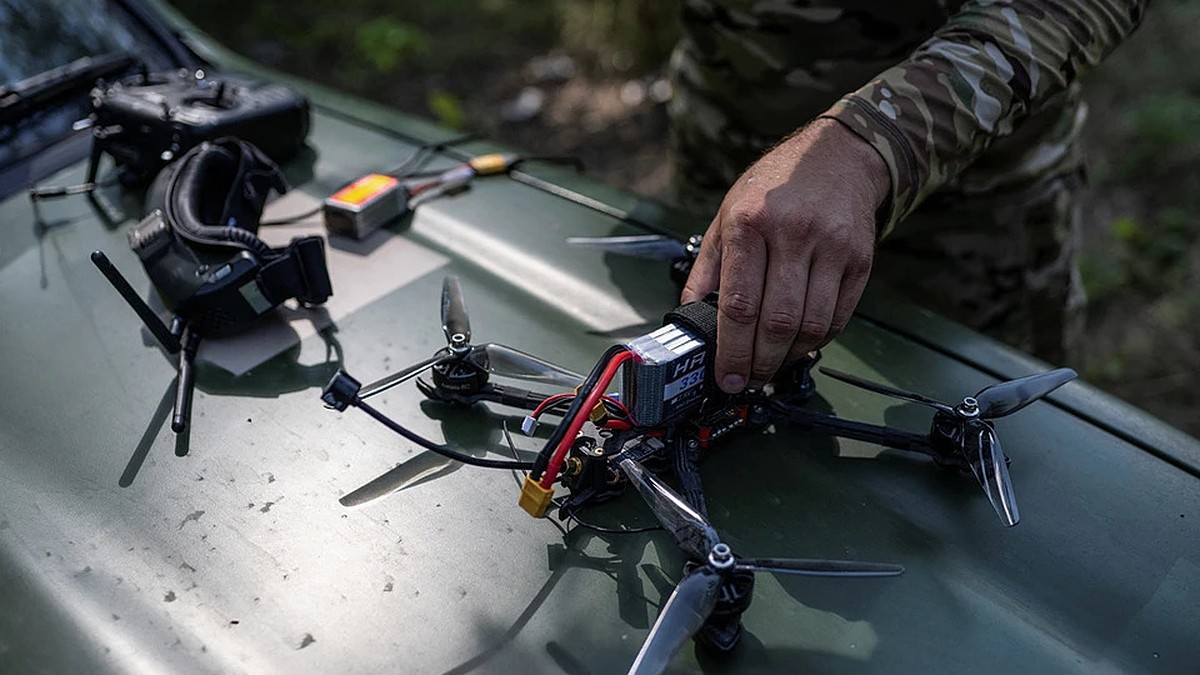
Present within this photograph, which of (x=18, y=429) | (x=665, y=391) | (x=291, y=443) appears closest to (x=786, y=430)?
(x=665, y=391)

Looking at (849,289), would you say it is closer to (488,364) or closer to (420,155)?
(488,364)

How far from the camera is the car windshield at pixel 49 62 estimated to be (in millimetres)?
1875

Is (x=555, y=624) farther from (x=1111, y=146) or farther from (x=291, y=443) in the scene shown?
(x=1111, y=146)

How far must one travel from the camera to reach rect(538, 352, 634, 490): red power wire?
3.43ft

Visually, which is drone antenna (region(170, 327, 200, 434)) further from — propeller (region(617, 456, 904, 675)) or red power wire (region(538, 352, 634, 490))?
propeller (region(617, 456, 904, 675))

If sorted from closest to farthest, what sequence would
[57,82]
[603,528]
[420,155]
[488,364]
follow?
[603,528]
[488,364]
[57,82]
[420,155]

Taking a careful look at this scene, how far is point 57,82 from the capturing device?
1.89 metres

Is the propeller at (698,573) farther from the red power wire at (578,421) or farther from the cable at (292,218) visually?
the cable at (292,218)

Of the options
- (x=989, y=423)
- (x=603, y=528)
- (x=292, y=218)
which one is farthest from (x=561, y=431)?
(x=292, y=218)

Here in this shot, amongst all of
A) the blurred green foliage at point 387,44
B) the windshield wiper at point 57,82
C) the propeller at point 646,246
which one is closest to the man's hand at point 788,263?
the propeller at point 646,246

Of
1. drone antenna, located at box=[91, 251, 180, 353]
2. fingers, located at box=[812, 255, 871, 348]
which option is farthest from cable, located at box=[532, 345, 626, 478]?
drone antenna, located at box=[91, 251, 180, 353]

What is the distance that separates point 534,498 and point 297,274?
637 millimetres

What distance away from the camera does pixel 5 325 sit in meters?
1.52

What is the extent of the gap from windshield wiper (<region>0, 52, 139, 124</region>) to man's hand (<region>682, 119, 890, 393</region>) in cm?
148
